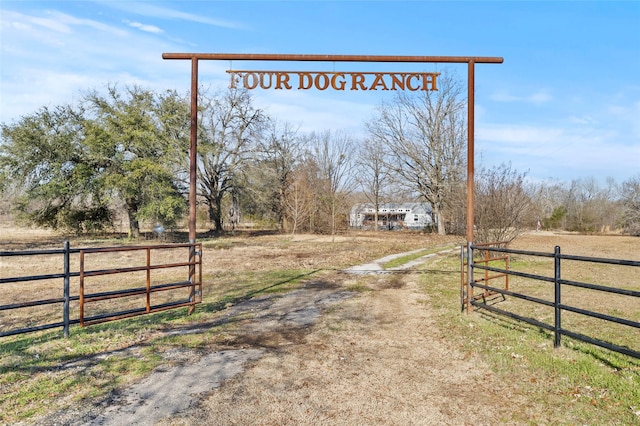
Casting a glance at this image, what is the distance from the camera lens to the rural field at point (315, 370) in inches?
143

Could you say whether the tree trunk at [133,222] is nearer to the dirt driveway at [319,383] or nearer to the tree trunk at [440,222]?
the dirt driveway at [319,383]

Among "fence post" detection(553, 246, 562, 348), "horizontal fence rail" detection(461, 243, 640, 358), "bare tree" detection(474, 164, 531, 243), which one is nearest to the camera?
"horizontal fence rail" detection(461, 243, 640, 358)

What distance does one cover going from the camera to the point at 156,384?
4.22m

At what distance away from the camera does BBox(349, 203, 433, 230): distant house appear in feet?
181

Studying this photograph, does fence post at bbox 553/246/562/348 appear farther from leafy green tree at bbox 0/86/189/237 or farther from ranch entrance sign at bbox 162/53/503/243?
leafy green tree at bbox 0/86/189/237

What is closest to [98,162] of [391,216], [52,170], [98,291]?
[52,170]

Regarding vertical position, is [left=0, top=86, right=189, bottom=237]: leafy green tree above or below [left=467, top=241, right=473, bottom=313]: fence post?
above

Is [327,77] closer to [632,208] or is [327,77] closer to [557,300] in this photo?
[557,300]

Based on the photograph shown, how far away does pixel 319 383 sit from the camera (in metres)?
4.34

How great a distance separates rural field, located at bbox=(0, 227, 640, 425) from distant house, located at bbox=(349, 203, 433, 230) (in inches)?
1831

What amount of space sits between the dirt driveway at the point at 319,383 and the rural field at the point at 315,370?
2 centimetres

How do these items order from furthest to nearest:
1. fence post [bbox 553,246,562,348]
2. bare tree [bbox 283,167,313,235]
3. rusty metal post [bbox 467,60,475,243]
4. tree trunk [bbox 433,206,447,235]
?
tree trunk [bbox 433,206,447,235] → bare tree [bbox 283,167,313,235] → rusty metal post [bbox 467,60,475,243] → fence post [bbox 553,246,562,348]

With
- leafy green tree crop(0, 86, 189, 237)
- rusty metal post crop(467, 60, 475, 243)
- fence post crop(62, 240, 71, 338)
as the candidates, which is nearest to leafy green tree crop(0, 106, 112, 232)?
leafy green tree crop(0, 86, 189, 237)

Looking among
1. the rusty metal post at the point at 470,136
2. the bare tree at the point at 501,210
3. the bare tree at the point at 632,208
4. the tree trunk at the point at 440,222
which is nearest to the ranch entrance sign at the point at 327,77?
the rusty metal post at the point at 470,136
